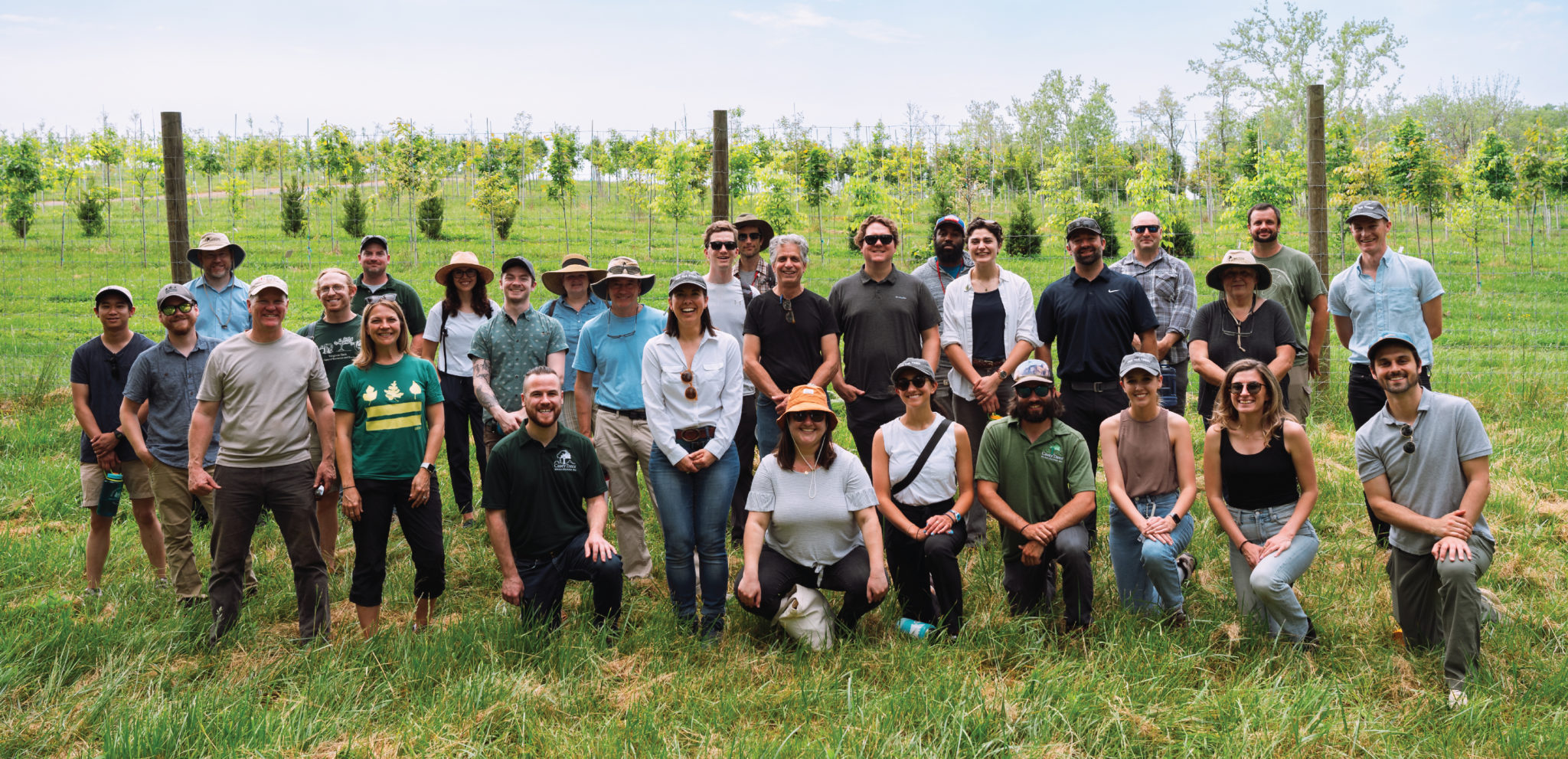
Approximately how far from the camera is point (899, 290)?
5699 millimetres

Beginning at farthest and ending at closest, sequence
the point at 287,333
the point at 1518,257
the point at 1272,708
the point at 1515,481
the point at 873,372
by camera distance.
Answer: the point at 1518,257 → the point at 1515,481 → the point at 873,372 → the point at 287,333 → the point at 1272,708

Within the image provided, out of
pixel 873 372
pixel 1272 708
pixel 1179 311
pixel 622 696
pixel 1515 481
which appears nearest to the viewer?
pixel 1272 708

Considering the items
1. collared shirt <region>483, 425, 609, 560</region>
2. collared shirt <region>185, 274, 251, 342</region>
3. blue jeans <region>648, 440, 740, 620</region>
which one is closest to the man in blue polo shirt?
blue jeans <region>648, 440, 740, 620</region>

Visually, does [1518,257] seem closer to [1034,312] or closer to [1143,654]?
[1034,312]

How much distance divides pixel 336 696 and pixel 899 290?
3477mm

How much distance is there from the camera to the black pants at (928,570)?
4.68 metres

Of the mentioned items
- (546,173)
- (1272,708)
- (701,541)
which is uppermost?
(546,173)

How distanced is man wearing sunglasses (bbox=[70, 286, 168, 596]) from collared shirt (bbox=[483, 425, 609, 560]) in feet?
7.02

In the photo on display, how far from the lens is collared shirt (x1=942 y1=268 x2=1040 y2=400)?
581 centimetres

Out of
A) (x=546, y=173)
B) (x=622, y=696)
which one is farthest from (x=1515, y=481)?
(x=546, y=173)

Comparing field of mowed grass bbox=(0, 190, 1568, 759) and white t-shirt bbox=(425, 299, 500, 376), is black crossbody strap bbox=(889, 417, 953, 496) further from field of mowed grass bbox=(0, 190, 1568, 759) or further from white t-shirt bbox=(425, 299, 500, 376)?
white t-shirt bbox=(425, 299, 500, 376)

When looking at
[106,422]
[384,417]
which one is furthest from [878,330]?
[106,422]

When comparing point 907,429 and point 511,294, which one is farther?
point 511,294

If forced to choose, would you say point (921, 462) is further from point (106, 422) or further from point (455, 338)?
point (106, 422)
